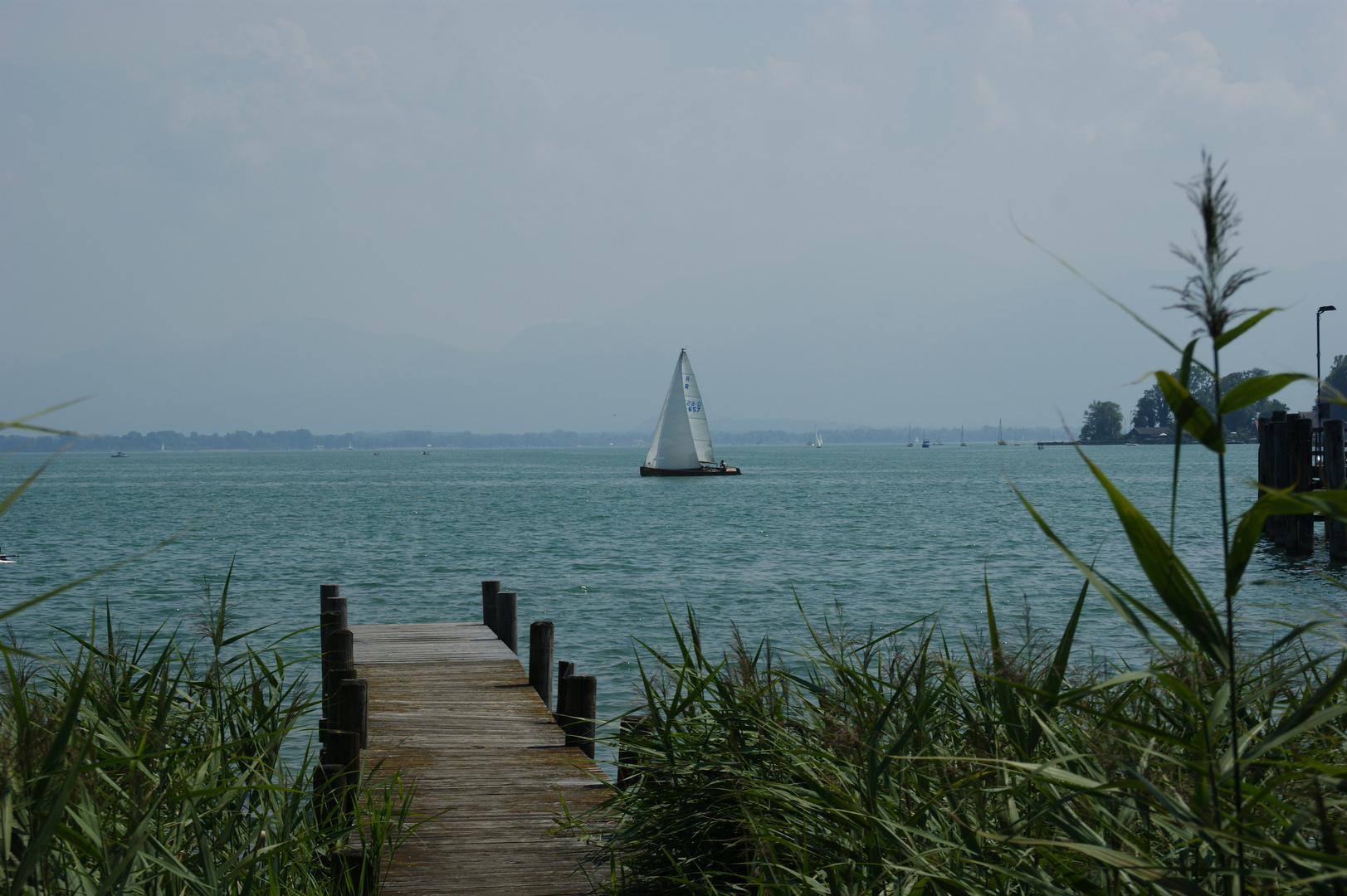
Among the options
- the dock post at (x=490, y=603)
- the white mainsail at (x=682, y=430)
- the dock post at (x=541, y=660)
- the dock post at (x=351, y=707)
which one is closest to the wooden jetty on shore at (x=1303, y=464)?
the dock post at (x=490, y=603)

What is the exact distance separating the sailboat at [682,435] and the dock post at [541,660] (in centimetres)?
5150

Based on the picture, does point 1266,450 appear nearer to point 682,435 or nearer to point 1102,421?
point 682,435

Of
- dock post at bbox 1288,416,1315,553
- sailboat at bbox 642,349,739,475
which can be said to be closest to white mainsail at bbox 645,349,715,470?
sailboat at bbox 642,349,739,475

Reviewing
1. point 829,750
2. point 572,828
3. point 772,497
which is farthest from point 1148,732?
point 772,497

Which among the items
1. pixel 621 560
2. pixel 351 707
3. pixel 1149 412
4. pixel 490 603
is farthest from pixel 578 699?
pixel 1149 412

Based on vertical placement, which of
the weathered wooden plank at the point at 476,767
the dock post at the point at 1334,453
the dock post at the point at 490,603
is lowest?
the weathered wooden plank at the point at 476,767

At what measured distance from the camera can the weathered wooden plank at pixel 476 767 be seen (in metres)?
4.94

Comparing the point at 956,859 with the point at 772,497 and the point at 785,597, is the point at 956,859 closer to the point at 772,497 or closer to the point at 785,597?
the point at 785,597

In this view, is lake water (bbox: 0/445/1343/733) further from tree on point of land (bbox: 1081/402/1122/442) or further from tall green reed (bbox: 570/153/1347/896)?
tree on point of land (bbox: 1081/402/1122/442)

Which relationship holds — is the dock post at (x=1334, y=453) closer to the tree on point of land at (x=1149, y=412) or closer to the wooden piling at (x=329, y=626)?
the wooden piling at (x=329, y=626)

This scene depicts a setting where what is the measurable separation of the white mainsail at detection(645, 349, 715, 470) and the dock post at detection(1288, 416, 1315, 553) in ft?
130

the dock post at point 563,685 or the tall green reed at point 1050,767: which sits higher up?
the tall green reed at point 1050,767

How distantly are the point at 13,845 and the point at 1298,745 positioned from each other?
423 centimetres

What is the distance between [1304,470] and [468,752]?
924 inches
